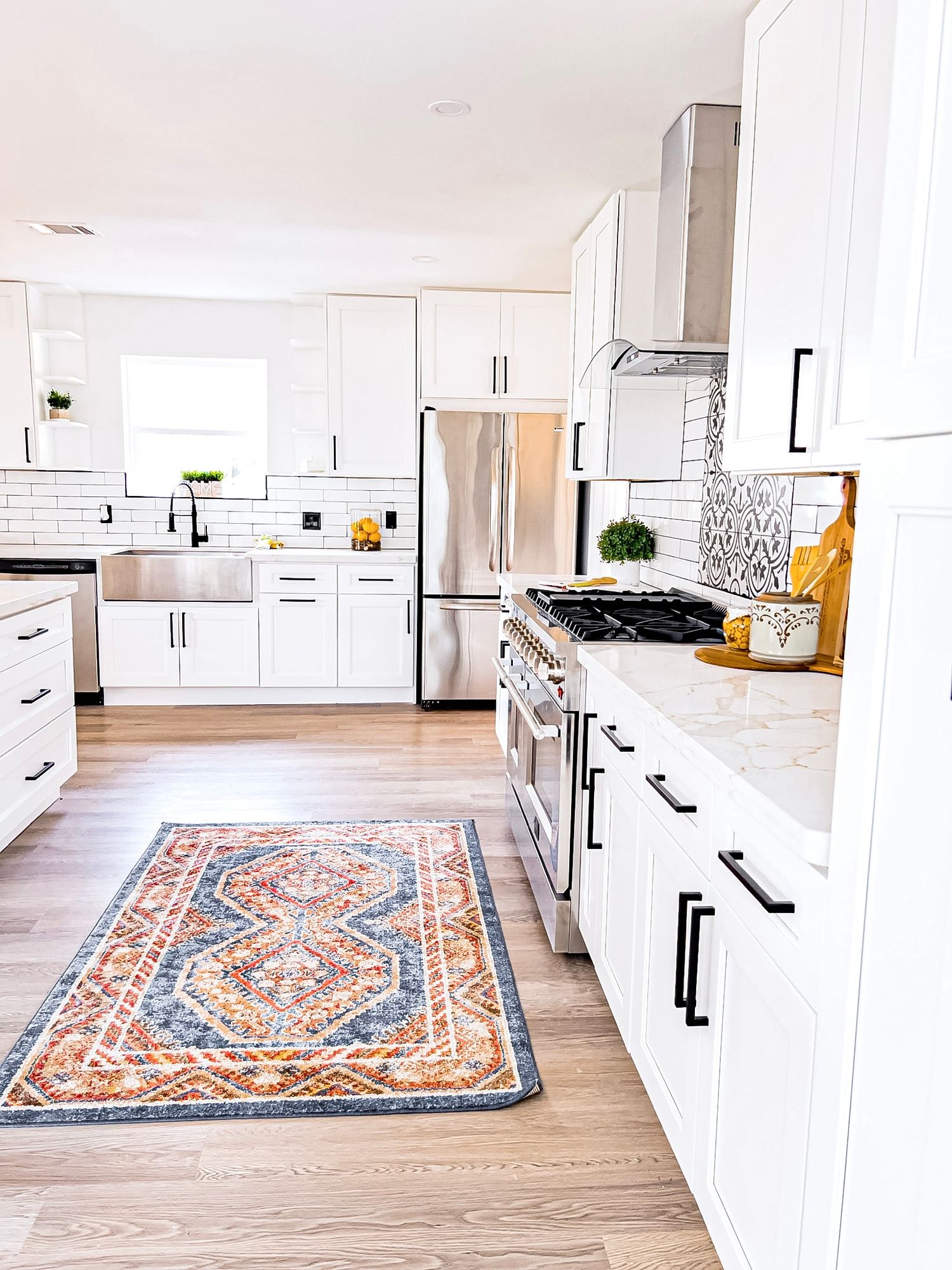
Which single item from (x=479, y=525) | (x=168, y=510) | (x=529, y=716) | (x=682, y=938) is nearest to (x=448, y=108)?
(x=529, y=716)

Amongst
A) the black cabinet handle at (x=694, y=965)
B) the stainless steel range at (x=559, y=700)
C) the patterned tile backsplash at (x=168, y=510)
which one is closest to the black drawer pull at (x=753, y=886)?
the black cabinet handle at (x=694, y=965)

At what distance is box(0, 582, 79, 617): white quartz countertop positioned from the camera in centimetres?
315

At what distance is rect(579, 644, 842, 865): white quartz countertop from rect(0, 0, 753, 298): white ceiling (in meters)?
1.55

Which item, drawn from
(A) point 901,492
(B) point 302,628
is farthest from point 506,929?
(B) point 302,628

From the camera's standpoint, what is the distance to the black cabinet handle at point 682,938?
4.77 ft

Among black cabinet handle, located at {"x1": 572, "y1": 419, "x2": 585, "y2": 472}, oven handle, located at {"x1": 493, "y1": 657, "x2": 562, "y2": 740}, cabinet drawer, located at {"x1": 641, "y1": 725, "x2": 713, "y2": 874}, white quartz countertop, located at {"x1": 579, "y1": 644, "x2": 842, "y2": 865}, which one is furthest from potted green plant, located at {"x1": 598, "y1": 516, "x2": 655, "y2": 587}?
cabinet drawer, located at {"x1": 641, "y1": 725, "x2": 713, "y2": 874}

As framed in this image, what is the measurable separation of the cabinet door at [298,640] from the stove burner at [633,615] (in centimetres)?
236

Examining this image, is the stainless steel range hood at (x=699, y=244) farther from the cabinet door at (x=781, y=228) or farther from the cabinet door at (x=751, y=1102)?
the cabinet door at (x=751, y=1102)

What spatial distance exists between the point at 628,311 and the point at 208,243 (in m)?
2.15

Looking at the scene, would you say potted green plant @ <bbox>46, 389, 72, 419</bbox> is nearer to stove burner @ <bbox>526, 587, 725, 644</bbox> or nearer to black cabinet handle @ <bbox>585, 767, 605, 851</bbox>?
stove burner @ <bbox>526, 587, 725, 644</bbox>

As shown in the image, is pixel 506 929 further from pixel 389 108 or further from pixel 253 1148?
pixel 389 108

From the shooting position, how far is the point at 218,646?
5.55 metres

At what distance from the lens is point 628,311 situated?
3402mm

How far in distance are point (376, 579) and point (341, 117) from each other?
119 inches
